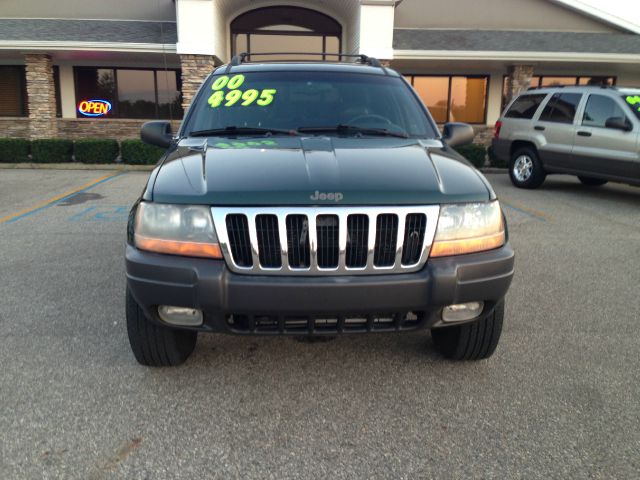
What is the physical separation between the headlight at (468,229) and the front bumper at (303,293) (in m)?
0.06

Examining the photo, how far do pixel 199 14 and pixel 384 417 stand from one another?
1479 cm

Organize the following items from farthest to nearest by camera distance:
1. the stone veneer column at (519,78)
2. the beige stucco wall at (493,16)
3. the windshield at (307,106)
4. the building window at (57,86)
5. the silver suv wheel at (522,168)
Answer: the beige stucco wall at (493,16), the building window at (57,86), the stone veneer column at (519,78), the silver suv wheel at (522,168), the windshield at (307,106)

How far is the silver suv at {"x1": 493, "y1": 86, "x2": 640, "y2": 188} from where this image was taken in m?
8.84

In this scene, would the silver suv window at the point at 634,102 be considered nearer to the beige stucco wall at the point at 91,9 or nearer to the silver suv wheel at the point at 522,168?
the silver suv wheel at the point at 522,168

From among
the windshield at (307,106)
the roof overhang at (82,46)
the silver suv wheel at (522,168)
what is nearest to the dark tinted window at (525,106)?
the silver suv wheel at (522,168)

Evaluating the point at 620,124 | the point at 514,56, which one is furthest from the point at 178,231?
the point at 514,56

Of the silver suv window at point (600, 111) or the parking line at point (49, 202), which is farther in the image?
the silver suv window at point (600, 111)

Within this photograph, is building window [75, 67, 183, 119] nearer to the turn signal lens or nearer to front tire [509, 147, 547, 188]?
front tire [509, 147, 547, 188]

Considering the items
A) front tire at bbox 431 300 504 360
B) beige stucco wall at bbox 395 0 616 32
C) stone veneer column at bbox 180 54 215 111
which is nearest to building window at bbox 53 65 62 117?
stone veneer column at bbox 180 54 215 111

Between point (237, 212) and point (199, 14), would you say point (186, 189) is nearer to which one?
point (237, 212)

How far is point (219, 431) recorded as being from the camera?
2445 mm

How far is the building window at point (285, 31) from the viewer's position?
18141 mm

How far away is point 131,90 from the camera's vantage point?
18.3 metres

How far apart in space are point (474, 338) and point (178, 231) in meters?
1.72
